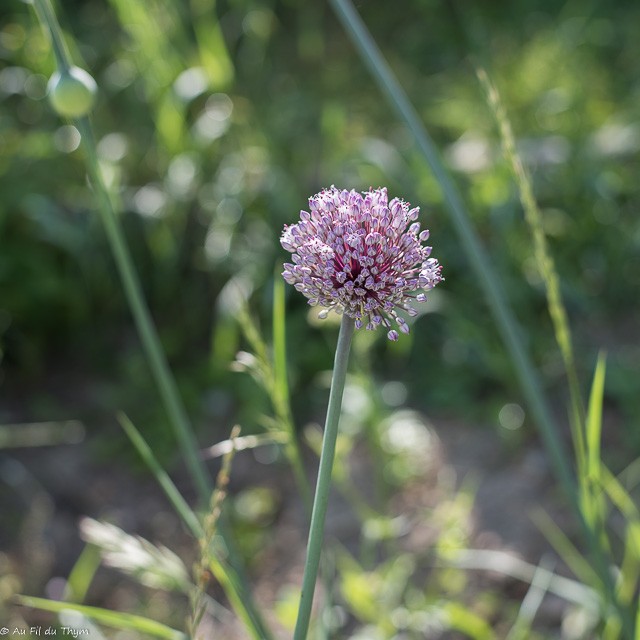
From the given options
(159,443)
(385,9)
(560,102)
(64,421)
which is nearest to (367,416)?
(159,443)

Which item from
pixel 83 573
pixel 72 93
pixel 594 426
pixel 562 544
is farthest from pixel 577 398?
pixel 83 573

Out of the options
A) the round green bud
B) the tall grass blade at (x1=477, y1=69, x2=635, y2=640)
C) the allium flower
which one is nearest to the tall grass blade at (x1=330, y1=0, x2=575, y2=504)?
the tall grass blade at (x1=477, y1=69, x2=635, y2=640)

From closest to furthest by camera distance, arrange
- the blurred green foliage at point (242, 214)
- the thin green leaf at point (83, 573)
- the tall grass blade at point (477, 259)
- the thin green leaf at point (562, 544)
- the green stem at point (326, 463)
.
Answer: the green stem at point (326, 463) < the tall grass blade at point (477, 259) < the thin green leaf at point (562, 544) < the thin green leaf at point (83, 573) < the blurred green foliage at point (242, 214)

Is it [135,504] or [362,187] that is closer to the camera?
[135,504]

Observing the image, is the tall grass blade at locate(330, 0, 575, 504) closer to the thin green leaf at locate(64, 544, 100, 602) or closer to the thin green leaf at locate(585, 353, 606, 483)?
the thin green leaf at locate(585, 353, 606, 483)

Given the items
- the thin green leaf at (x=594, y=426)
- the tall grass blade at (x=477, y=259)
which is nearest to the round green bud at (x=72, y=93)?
the tall grass blade at (x=477, y=259)

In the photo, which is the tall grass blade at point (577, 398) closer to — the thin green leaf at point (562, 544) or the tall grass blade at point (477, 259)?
the tall grass blade at point (477, 259)

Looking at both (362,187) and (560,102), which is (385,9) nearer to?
(560,102)
